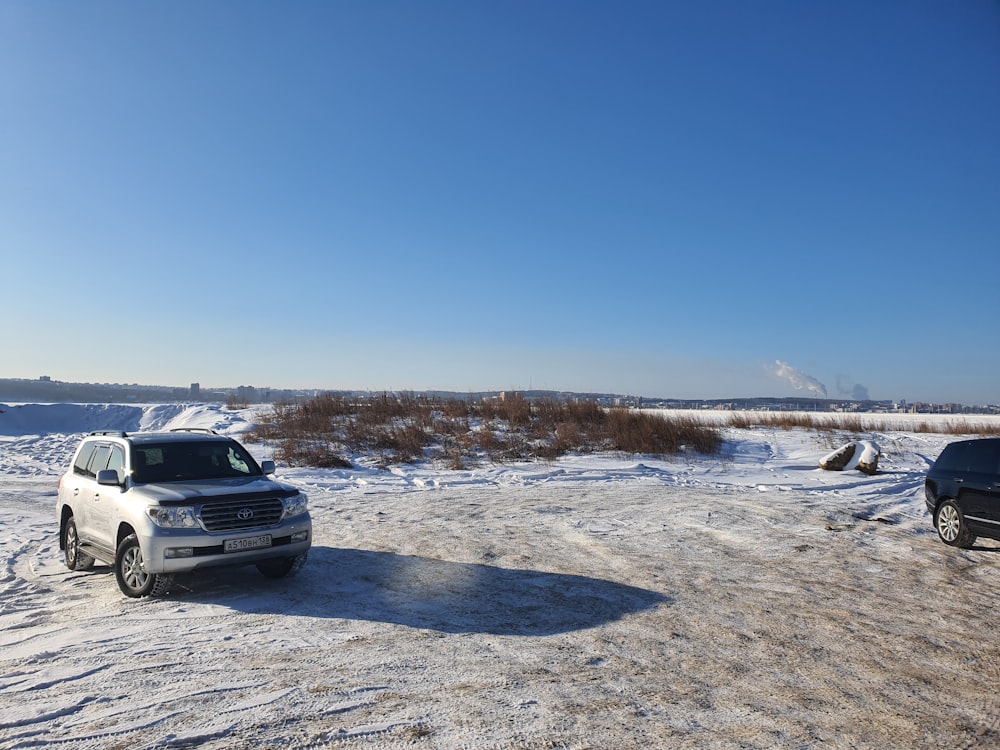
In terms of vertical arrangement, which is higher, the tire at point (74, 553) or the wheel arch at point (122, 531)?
the wheel arch at point (122, 531)

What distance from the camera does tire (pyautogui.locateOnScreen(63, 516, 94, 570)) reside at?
9.28 meters

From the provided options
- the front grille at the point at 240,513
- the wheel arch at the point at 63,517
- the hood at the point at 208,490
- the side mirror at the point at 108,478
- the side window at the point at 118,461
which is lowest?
the wheel arch at the point at 63,517

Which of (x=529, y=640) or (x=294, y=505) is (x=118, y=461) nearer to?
(x=294, y=505)

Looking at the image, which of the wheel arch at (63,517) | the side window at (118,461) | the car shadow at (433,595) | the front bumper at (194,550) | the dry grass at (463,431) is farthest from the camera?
the dry grass at (463,431)

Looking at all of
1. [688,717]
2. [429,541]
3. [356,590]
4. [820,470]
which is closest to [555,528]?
[429,541]

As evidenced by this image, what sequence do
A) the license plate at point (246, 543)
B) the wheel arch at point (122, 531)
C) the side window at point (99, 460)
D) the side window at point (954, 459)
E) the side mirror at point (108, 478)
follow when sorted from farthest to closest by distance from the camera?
the side window at point (954, 459), the side window at point (99, 460), the side mirror at point (108, 478), the wheel arch at point (122, 531), the license plate at point (246, 543)

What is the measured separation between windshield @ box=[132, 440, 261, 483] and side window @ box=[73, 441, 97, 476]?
1391 mm

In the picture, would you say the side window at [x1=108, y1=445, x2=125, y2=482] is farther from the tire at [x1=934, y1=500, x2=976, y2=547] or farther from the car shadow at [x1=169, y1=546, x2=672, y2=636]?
the tire at [x1=934, y1=500, x2=976, y2=547]

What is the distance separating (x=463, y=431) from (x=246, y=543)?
65.6 feet

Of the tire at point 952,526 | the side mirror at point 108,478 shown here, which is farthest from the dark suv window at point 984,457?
the side mirror at point 108,478

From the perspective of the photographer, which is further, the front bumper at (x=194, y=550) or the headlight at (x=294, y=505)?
the headlight at (x=294, y=505)

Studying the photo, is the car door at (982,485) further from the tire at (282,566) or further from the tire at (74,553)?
the tire at (74,553)

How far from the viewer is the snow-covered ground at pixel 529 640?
463 cm

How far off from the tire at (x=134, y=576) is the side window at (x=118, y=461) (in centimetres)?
94
